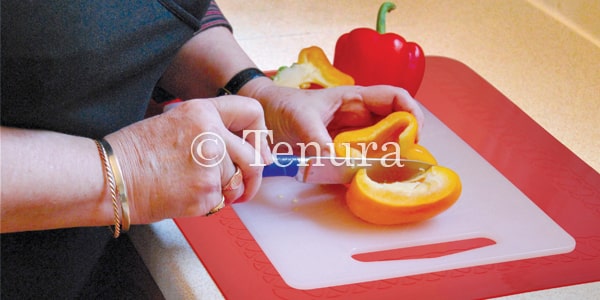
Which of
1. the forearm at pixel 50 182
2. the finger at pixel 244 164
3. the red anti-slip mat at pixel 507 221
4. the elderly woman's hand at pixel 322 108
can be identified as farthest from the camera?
the elderly woman's hand at pixel 322 108

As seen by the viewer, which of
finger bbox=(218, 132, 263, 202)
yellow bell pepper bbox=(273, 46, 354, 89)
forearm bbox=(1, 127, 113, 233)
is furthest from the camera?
yellow bell pepper bbox=(273, 46, 354, 89)

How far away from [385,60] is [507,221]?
A: 0.38 meters

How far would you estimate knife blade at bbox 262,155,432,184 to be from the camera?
1.04 meters

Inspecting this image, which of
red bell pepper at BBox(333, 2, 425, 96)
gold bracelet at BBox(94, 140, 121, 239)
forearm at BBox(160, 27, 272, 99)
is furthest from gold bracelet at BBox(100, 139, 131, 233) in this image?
red bell pepper at BBox(333, 2, 425, 96)

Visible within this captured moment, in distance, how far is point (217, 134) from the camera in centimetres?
85

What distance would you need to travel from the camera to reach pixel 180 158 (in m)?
0.83

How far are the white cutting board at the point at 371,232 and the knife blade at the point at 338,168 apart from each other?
2.1 inches

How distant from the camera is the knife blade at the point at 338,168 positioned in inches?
41.1

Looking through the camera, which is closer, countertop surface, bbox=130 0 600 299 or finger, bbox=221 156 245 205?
finger, bbox=221 156 245 205

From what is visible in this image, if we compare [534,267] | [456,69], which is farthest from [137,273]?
[456,69]

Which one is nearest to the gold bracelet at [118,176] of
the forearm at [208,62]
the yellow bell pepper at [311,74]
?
the forearm at [208,62]

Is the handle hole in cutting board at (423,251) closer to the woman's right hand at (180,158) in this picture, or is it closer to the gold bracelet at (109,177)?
the woman's right hand at (180,158)

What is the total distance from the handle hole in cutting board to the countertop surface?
35 cm

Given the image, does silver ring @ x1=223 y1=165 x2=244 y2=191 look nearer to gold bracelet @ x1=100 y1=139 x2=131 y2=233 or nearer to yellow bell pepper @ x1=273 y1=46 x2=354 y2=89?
gold bracelet @ x1=100 y1=139 x2=131 y2=233
